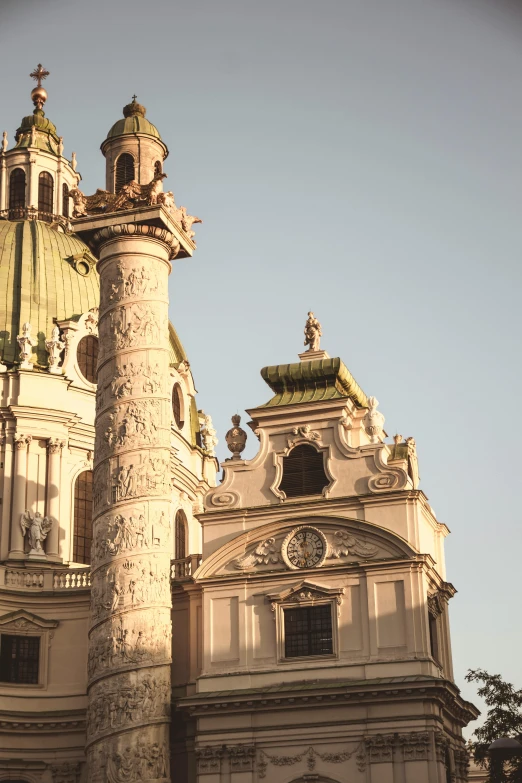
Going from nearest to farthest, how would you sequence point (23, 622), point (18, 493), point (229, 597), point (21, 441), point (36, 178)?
1. point (229, 597)
2. point (23, 622)
3. point (18, 493)
4. point (21, 441)
5. point (36, 178)

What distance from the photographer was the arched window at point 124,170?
37594mm

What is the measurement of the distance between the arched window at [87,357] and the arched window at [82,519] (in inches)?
144

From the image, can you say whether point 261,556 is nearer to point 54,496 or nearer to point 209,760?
point 209,760

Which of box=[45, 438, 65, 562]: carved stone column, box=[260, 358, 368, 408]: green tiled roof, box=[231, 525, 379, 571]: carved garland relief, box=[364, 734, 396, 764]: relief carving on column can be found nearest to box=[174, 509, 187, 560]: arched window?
box=[45, 438, 65, 562]: carved stone column

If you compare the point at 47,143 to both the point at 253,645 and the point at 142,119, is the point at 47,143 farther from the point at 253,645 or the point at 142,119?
the point at 253,645

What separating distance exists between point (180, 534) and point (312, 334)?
12624 millimetres

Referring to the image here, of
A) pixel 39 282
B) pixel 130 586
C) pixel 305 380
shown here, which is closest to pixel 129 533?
pixel 130 586

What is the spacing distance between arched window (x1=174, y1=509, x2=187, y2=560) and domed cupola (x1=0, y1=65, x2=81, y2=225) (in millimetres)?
12778

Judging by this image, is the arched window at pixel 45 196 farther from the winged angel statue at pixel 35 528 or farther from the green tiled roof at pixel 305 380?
the green tiled roof at pixel 305 380

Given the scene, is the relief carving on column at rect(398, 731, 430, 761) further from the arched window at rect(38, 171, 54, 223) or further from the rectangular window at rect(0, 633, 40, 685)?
the arched window at rect(38, 171, 54, 223)

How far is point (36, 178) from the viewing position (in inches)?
2180

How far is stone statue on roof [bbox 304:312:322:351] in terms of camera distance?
1598 inches

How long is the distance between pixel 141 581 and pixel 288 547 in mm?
5044

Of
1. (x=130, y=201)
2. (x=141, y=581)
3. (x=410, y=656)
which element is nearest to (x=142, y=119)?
(x=130, y=201)
